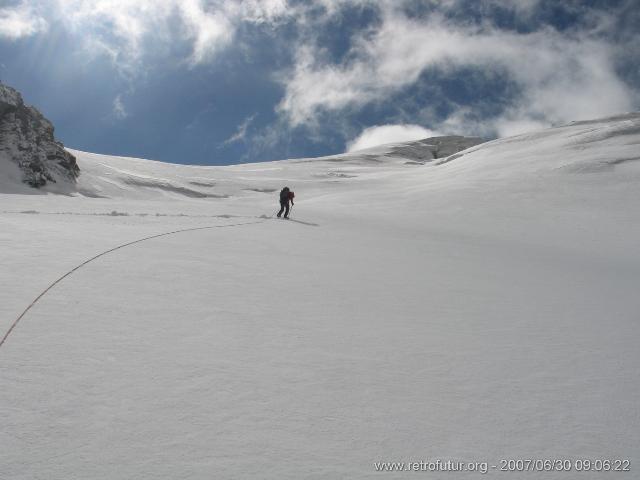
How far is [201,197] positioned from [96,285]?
35.8 metres

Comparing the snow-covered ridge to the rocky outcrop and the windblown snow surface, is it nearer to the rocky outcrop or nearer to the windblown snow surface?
the rocky outcrop

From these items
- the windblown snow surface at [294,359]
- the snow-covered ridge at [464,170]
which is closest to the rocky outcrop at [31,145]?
the snow-covered ridge at [464,170]

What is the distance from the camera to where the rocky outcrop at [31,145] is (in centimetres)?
2988

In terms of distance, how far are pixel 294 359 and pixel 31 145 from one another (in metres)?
33.6

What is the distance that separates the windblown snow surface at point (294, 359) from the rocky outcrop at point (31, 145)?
23766mm

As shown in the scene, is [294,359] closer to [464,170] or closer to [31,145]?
[31,145]

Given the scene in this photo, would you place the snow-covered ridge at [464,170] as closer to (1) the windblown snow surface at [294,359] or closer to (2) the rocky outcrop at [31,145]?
(2) the rocky outcrop at [31,145]

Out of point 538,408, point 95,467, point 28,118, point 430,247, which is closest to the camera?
point 95,467

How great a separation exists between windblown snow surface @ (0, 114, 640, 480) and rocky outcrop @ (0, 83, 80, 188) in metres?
23.8

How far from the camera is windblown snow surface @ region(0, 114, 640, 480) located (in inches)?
121

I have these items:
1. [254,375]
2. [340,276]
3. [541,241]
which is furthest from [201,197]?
[254,375]

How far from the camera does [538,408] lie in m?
3.80

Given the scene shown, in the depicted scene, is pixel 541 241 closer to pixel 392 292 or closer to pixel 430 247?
pixel 430 247

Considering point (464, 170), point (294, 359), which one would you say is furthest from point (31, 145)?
point (294, 359)
